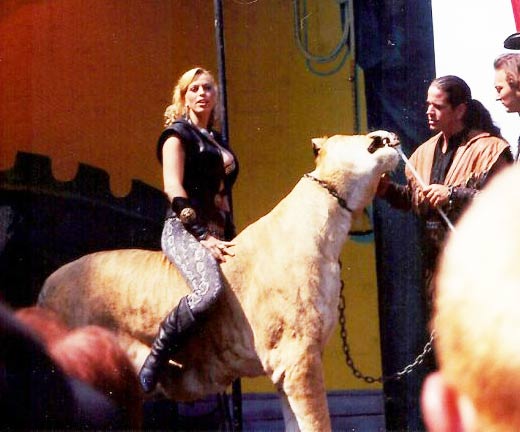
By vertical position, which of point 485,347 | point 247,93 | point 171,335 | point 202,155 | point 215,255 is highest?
point 247,93

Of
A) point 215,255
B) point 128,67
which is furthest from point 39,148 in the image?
point 215,255

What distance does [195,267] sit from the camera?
3.83 meters

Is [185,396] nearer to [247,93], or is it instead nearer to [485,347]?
[247,93]

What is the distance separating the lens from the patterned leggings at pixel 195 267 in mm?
3783

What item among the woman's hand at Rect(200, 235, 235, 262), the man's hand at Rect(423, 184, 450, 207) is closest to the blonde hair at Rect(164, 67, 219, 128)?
the woman's hand at Rect(200, 235, 235, 262)

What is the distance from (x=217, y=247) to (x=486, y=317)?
3401 mm

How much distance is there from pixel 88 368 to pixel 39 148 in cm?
359

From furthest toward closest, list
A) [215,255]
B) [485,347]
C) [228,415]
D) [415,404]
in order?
[415,404] → [228,415] → [215,255] → [485,347]

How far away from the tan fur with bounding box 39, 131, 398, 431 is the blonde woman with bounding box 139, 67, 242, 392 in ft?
0.29

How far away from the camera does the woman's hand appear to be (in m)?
3.84

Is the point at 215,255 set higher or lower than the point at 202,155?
lower

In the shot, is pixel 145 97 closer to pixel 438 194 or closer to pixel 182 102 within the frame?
pixel 182 102

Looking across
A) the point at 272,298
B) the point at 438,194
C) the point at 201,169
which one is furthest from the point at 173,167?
the point at 438,194

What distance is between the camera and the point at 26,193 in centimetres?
470
